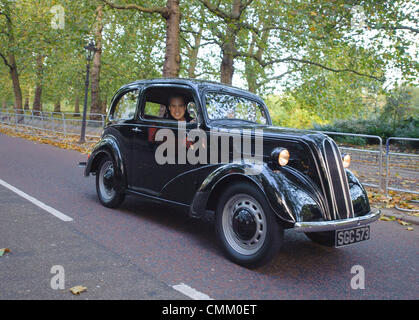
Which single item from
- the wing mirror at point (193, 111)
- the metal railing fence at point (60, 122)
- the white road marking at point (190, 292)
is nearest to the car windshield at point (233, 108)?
the wing mirror at point (193, 111)

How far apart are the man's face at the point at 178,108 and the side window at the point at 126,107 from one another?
27.8 inches

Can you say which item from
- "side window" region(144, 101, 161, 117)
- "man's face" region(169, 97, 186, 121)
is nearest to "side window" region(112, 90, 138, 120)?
"side window" region(144, 101, 161, 117)

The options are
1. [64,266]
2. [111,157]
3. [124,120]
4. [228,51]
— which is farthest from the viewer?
[228,51]

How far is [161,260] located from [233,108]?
2.34 metres

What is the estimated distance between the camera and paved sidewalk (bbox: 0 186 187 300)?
327cm

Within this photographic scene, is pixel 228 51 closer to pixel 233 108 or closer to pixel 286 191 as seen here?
pixel 233 108

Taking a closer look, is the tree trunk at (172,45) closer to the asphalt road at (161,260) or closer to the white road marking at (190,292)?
the asphalt road at (161,260)

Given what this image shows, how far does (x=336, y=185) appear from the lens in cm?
412

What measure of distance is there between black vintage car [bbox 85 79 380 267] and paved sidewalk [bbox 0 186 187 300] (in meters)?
1.09

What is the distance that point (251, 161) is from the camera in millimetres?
4242

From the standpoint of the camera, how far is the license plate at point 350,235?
3.88 metres

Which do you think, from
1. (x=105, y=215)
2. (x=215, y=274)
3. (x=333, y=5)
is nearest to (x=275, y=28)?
(x=333, y=5)

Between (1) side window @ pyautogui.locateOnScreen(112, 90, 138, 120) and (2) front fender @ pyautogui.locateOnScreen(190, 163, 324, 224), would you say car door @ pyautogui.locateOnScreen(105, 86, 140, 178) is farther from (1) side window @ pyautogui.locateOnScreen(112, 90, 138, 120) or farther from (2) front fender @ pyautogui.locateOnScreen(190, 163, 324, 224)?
(2) front fender @ pyautogui.locateOnScreen(190, 163, 324, 224)

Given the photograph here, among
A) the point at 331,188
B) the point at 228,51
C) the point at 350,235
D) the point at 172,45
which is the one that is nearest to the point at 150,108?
the point at 331,188
